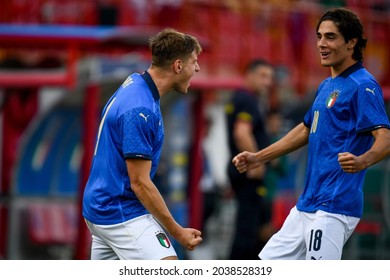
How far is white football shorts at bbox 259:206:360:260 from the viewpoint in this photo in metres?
8.27

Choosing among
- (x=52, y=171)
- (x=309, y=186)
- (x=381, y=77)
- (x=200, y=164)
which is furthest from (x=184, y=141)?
(x=309, y=186)

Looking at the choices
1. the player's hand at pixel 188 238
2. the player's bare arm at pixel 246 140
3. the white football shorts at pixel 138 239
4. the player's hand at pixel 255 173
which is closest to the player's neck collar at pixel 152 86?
the white football shorts at pixel 138 239

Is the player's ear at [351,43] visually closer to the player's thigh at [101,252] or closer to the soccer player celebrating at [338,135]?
the soccer player celebrating at [338,135]

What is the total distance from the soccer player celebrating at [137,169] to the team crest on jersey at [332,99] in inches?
33.6

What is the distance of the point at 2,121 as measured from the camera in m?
15.1

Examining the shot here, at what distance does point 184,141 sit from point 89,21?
236cm

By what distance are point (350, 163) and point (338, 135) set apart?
429 millimetres

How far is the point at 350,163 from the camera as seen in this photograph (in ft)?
25.8

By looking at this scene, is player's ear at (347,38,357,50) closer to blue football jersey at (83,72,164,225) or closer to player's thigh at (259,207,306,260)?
player's thigh at (259,207,306,260)

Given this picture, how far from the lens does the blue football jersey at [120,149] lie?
26.3 feet

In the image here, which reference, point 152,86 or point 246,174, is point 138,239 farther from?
point 246,174

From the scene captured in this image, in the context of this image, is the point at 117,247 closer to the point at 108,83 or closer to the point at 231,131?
the point at 231,131

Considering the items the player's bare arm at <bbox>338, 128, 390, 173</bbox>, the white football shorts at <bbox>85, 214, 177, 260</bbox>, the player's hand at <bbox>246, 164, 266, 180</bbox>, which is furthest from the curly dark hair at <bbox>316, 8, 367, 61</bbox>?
the player's hand at <bbox>246, 164, 266, 180</bbox>

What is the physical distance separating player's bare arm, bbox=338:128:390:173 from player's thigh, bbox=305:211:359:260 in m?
0.48
